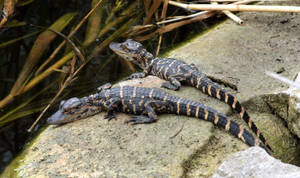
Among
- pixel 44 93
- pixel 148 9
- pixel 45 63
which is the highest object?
pixel 148 9

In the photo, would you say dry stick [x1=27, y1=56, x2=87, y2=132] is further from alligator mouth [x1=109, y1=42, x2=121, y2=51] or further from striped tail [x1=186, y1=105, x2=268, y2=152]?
striped tail [x1=186, y1=105, x2=268, y2=152]

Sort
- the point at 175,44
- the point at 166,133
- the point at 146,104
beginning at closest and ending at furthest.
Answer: the point at 166,133 < the point at 146,104 < the point at 175,44

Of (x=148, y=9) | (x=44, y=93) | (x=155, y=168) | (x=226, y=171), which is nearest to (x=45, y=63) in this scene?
(x=44, y=93)

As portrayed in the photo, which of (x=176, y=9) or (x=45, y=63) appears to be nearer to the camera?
(x=45, y=63)

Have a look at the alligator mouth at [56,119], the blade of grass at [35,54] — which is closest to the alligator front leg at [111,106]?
the alligator mouth at [56,119]

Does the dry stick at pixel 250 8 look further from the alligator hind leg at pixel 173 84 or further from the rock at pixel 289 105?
the alligator hind leg at pixel 173 84

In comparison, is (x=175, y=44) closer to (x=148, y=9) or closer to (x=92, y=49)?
(x=148, y=9)

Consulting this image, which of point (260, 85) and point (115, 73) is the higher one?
point (260, 85)
